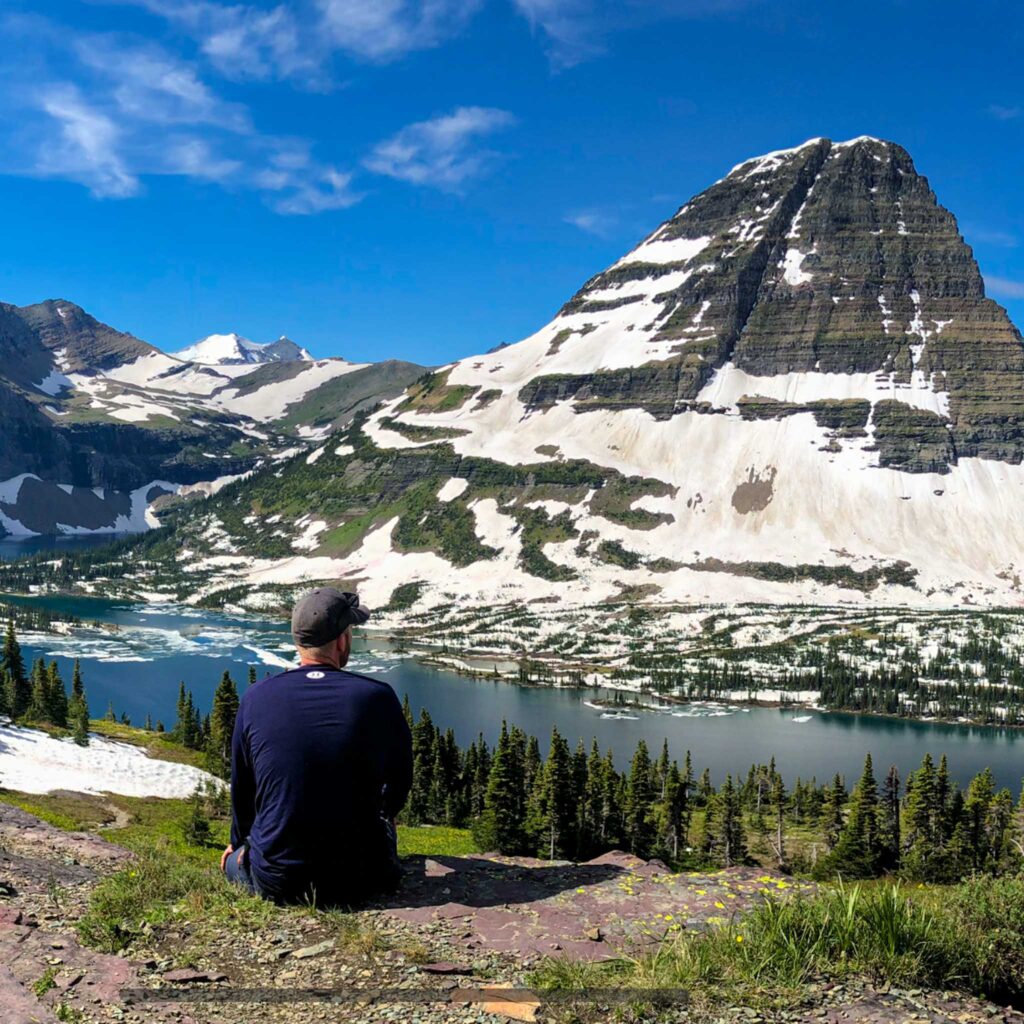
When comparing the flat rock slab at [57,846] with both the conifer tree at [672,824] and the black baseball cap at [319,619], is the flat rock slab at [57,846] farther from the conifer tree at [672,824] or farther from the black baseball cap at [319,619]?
the conifer tree at [672,824]

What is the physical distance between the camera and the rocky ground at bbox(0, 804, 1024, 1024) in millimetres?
7246

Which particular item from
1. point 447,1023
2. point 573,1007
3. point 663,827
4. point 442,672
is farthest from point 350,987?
point 442,672

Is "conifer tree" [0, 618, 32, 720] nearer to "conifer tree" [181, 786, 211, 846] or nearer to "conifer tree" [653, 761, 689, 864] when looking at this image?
"conifer tree" [181, 786, 211, 846]

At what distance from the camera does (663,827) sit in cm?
8044

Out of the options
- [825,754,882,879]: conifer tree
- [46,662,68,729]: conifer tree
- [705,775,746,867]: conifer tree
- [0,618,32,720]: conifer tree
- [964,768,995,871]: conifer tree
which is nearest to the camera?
[825,754,882,879]: conifer tree

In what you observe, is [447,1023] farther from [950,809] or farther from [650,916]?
[950,809]

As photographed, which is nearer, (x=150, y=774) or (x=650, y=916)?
(x=650, y=916)

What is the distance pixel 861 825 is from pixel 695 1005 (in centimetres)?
7159

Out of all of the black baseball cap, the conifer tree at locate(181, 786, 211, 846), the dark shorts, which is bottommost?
the conifer tree at locate(181, 786, 211, 846)


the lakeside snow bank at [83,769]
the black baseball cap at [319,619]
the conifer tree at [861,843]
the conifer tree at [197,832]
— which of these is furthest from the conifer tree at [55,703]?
the black baseball cap at [319,619]

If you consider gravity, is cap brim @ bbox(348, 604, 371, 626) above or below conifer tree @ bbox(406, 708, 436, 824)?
above

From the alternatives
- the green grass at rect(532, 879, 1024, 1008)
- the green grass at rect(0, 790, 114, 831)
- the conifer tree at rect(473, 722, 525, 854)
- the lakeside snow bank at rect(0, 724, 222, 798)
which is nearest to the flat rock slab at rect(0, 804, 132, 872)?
the green grass at rect(532, 879, 1024, 1008)

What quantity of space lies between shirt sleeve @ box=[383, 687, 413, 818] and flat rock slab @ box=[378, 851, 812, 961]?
4.22ft

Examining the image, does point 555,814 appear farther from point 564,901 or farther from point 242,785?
point 242,785
